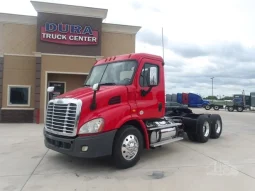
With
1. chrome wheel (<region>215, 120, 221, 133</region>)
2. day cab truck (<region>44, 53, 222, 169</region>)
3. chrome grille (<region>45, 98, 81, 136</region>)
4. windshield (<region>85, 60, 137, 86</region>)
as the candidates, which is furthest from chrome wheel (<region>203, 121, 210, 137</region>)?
chrome grille (<region>45, 98, 81, 136</region>)

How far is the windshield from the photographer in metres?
6.17

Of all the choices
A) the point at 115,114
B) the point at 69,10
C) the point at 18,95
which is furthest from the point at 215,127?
the point at 18,95

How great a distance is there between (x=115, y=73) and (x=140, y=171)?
2.56m

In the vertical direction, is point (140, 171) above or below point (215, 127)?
below

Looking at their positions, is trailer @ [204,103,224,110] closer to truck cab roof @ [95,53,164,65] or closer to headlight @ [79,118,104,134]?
truck cab roof @ [95,53,164,65]

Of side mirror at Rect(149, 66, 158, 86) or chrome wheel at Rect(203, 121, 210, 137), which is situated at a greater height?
side mirror at Rect(149, 66, 158, 86)

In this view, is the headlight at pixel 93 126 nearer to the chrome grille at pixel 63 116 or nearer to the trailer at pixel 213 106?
the chrome grille at pixel 63 116

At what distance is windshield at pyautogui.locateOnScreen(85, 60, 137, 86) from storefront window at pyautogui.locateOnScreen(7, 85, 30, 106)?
959cm

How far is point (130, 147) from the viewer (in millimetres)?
5781

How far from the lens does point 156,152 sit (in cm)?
742

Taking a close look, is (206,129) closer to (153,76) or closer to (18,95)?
(153,76)

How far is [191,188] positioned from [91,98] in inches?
107

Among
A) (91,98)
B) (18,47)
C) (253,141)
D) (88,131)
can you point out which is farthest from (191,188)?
(18,47)

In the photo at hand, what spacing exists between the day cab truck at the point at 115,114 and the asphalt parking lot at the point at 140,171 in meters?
0.48
